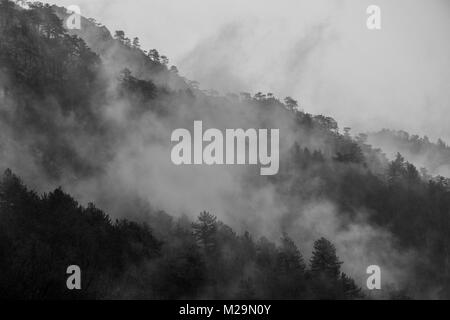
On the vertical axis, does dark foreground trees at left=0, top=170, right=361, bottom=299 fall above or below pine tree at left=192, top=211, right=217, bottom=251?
below

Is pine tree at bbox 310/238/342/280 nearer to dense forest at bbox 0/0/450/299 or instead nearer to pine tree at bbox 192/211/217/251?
dense forest at bbox 0/0/450/299

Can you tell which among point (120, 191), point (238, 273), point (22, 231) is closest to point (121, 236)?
point (22, 231)

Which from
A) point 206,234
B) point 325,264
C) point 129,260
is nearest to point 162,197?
point 206,234

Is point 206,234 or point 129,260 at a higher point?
point 206,234

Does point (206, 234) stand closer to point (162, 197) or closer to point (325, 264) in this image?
point (325, 264)

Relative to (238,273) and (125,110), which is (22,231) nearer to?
(238,273)

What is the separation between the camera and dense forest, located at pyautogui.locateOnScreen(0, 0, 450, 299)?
64.4 metres

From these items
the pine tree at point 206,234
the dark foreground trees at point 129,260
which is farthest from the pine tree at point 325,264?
the pine tree at point 206,234

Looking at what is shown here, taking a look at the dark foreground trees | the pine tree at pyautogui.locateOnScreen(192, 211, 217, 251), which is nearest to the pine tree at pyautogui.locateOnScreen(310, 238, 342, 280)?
the dark foreground trees

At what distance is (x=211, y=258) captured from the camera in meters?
75.2

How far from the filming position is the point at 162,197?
9581 cm
